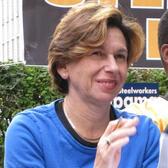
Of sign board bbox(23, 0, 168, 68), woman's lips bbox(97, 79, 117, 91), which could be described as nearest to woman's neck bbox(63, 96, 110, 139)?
woman's lips bbox(97, 79, 117, 91)

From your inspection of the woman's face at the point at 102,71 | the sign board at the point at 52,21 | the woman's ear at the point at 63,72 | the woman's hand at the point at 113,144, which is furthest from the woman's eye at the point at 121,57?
the sign board at the point at 52,21

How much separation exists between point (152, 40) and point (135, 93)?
0.49 m

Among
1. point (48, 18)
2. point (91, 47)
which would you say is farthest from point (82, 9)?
point (48, 18)

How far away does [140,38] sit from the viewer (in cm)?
239

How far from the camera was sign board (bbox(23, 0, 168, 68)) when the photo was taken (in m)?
4.25

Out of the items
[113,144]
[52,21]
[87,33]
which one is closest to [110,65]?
[87,33]

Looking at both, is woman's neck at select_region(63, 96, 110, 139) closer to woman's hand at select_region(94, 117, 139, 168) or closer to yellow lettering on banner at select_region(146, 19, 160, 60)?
woman's hand at select_region(94, 117, 139, 168)

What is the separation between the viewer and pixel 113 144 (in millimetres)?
1928

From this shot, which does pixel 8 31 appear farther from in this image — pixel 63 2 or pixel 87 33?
pixel 87 33

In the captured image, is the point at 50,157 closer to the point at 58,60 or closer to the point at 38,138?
the point at 38,138

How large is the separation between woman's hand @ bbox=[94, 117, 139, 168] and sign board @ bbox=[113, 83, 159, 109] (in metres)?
2.50

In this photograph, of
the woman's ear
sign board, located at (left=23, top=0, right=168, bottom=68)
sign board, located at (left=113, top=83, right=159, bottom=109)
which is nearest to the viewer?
the woman's ear

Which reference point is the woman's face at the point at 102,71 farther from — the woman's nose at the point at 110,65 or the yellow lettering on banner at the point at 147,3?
the yellow lettering on banner at the point at 147,3

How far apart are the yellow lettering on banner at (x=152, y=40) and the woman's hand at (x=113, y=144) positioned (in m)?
2.40
